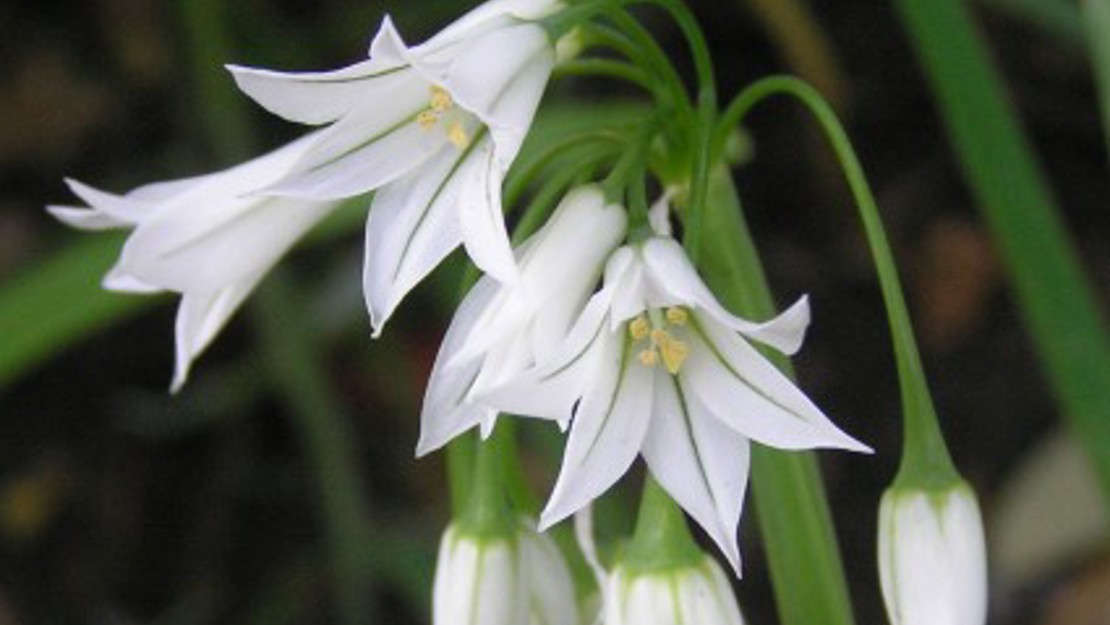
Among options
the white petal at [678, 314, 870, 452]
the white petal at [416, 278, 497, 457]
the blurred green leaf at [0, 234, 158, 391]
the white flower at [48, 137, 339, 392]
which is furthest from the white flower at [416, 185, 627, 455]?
the blurred green leaf at [0, 234, 158, 391]

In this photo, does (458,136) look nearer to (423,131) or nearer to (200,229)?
(423,131)

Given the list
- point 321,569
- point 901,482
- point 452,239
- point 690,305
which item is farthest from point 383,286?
point 321,569

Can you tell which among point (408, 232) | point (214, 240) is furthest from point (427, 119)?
point (214, 240)

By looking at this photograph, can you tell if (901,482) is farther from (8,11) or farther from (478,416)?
(8,11)

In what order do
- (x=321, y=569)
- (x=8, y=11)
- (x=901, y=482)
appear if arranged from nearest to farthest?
(x=901, y=482), (x=321, y=569), (x=8, y=11)

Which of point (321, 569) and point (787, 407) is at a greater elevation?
point (321, 569)

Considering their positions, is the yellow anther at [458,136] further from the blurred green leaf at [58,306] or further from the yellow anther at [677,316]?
the blurred green leaf at [58,306]

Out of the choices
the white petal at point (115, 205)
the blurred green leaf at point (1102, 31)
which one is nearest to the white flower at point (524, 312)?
the white petal at point (115, 205)
